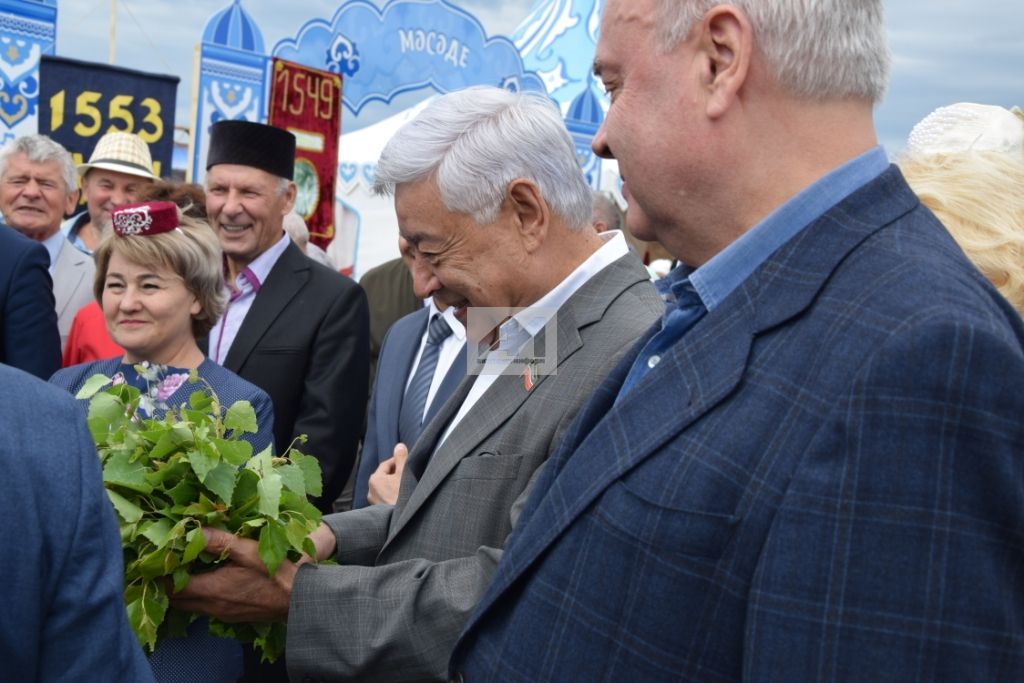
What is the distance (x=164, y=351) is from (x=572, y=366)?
2075mm

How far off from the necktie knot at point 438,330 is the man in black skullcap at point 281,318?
878 mm

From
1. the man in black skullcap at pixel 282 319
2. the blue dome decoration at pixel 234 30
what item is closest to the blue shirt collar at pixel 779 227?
the man in black skullcap at pixel 282 319

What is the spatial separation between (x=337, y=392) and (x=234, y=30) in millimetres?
4884

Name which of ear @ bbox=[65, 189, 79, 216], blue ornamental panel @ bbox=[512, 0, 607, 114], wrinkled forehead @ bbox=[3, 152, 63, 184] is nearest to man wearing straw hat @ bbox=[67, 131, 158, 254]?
ear @ bbox=[65, 189, 79, 216]

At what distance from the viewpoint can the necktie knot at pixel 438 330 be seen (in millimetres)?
3609

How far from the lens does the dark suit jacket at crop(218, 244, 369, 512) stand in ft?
14.5

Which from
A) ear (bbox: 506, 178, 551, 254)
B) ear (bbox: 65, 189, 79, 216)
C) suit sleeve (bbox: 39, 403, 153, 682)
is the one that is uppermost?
ear (bbox: 65, 189, 79, 216)

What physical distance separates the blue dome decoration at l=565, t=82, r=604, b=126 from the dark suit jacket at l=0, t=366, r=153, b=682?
1305cm

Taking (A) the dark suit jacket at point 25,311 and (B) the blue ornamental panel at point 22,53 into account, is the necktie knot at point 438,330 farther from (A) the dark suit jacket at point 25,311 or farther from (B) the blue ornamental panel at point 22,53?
(B) the blue ornamental panel at point 22,53

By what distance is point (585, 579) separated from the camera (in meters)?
1.25

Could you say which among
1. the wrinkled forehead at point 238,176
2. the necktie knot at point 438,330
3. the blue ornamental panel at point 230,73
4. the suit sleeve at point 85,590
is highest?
the blue ornamental panel at point 230,73

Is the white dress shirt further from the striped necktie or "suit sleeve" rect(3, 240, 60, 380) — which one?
"suit sleeve" rect(3, 240, 60, 380)

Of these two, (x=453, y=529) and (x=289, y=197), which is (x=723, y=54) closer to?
(x=453, y=529)

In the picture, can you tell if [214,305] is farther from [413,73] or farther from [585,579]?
[413,73]
